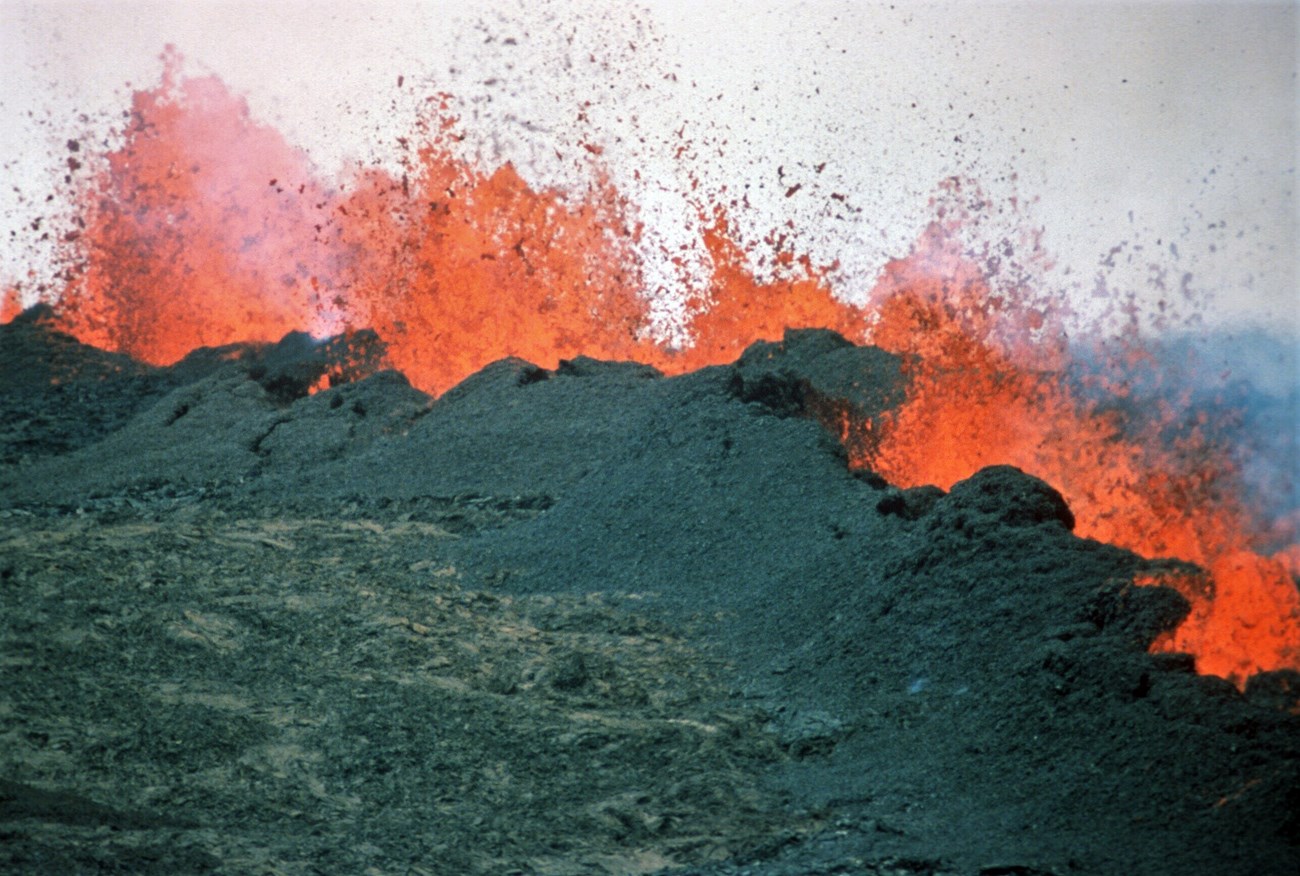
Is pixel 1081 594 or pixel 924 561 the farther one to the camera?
pixel 924 561

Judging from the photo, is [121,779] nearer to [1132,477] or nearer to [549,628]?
[549,628]

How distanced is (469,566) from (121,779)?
5005mm

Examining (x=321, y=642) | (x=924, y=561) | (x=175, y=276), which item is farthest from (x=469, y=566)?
(x=175, y=276)

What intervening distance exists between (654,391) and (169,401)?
22.9ft

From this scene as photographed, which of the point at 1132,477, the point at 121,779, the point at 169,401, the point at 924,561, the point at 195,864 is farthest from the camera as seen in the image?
the point at 169,401

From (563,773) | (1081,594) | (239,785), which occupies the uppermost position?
(1081,594)

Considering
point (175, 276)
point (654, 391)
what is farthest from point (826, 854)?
point (175, 276)

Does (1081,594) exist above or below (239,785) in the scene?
above

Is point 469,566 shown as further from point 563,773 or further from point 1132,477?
point 1132,477

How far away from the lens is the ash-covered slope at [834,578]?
595 centimetres

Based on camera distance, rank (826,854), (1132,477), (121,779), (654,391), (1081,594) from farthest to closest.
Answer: (654,391)
(1132,477)
(1081,594)
(121,779)
(826,854)

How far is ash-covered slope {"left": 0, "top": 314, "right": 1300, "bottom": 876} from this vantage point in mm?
5953

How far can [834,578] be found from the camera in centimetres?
952

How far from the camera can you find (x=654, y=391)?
1475 centimetres
